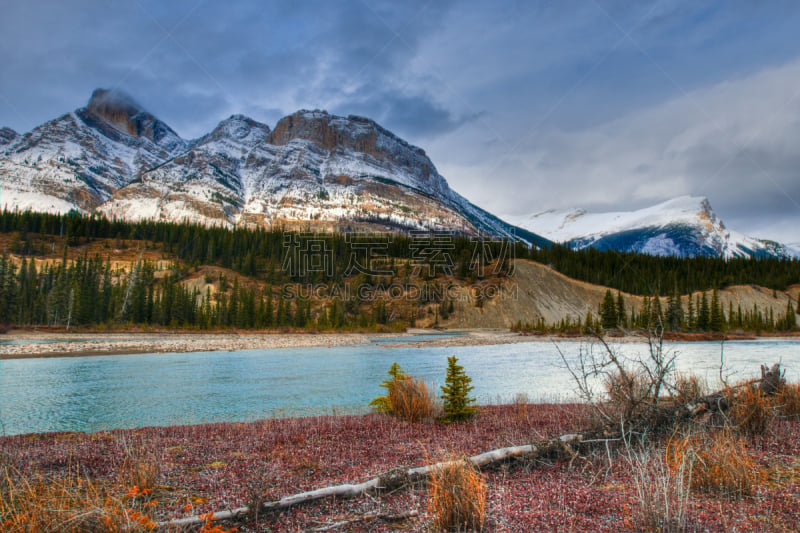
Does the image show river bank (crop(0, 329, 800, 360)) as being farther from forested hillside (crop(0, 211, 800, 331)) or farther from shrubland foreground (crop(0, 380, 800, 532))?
shrubland foreground (crop(0, 380, 800, 532))

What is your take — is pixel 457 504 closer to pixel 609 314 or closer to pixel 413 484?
pixel 413 484

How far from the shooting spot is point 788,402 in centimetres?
1127

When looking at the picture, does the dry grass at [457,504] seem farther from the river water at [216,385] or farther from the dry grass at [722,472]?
the river water at [216,385]

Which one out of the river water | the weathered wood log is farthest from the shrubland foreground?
the river water

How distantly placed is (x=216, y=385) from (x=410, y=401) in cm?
1565

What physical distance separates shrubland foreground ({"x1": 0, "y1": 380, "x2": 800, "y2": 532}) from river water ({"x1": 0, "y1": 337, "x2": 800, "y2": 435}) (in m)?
3.05

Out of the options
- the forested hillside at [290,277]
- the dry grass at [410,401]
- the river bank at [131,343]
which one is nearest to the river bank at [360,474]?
the dry grass at [410,401]

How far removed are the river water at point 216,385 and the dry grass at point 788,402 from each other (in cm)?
579

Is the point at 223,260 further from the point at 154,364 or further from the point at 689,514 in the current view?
the point at 689,514

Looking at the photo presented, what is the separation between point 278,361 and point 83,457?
98.3 ft

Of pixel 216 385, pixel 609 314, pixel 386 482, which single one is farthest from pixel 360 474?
pixel 609 314

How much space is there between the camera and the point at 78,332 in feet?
219

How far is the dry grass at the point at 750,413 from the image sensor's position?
9.04m

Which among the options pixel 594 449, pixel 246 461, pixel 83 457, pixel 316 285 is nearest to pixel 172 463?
pixel 246 461
